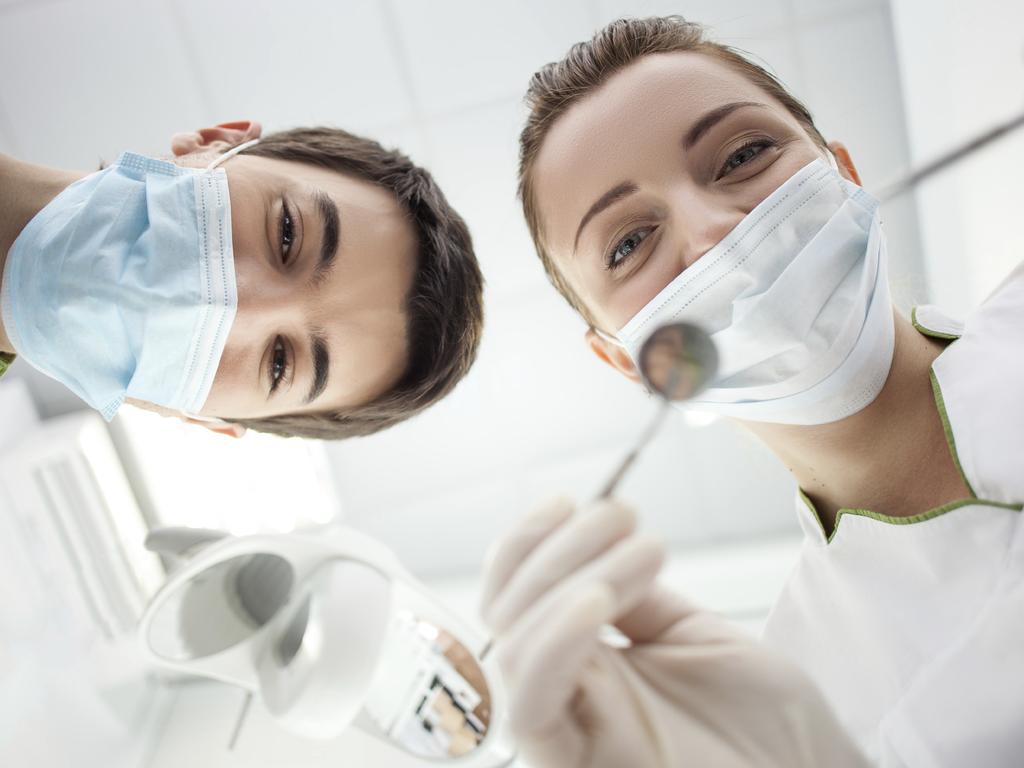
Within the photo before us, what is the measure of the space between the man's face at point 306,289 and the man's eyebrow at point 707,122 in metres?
0.53

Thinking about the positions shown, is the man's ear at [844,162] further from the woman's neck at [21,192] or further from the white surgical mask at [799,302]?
the woman's neck at [21,192]

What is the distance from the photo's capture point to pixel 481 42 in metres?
1.81

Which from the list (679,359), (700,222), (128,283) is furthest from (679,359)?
(128,283)

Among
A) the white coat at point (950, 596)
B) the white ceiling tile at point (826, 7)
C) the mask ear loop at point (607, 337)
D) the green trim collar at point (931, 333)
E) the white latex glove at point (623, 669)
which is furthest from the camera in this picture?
the white ceiling tile at point (826, 7)

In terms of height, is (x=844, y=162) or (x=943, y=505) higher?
(x=844, y=162)

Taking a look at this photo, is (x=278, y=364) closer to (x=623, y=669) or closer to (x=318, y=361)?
(x=318, y=361)

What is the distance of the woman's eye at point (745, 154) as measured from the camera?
42.6 inches

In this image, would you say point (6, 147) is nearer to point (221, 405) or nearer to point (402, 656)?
point (221, 405)

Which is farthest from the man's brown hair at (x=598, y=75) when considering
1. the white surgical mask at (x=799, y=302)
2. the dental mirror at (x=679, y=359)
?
the dental mirror at (x=679, y=359)

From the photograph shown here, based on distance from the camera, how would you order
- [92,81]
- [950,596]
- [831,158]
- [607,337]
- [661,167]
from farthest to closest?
1. [92,81]
2. [607,337]
3. [831,158]
4. [661,167]
5. [950,596]

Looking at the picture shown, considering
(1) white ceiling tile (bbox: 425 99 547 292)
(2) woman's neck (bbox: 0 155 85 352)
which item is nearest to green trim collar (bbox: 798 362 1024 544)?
(1) white ceiling tile (bbox: 425 99 547 292)

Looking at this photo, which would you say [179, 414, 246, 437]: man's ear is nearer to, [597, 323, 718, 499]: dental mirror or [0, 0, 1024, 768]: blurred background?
[0, 0, 1024, 768]: blurred background

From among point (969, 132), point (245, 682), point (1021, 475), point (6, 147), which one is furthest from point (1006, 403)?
point (6, 147)

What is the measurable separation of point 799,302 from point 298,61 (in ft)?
4.70
